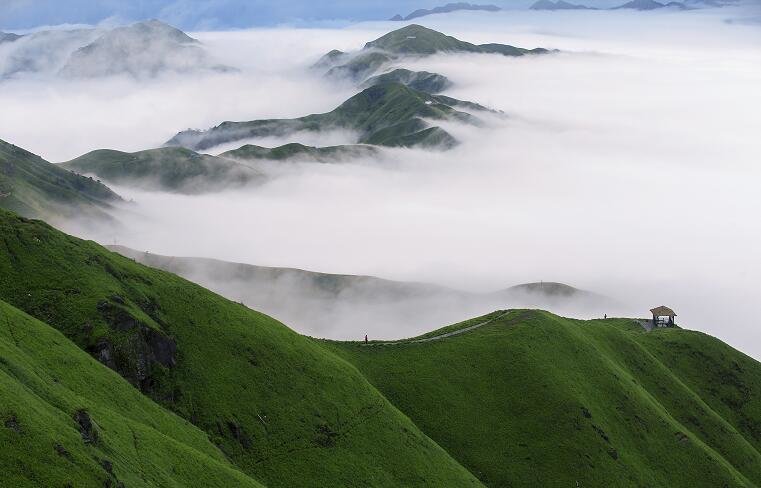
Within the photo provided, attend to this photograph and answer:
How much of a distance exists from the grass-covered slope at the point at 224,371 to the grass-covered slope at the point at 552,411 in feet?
44.7

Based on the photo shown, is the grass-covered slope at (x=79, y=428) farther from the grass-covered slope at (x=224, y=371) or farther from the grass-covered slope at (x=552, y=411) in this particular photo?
the grass-covered slope at (x=552, y=411)

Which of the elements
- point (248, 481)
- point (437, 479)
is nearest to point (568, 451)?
point (437, 479)

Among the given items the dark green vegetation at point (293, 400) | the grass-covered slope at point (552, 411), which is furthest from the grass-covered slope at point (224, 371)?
the grass-covered slope at point (552, 411)

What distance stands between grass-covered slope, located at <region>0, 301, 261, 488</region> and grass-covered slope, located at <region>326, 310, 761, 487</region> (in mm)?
58671

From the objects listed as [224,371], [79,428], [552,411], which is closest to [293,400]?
→ [224,371]

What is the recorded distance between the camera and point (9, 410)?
7475 cm

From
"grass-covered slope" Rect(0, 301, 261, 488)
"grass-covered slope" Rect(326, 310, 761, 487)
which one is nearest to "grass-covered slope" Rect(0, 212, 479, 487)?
"grass-covered slope" Rect(0, 301, 261, 488)

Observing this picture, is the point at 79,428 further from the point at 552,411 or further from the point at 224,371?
the point at 552,411

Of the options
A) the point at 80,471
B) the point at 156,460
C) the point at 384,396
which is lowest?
the point at 384,396

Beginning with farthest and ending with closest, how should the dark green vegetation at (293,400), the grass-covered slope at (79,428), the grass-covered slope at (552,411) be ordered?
1. the grass-covered slope at (552,411)
2. the dark green vegetation at (293,400)
3. the grass-covered slope at (79,428)

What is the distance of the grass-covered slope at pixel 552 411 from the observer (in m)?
147

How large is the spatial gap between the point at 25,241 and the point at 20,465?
7457 cm

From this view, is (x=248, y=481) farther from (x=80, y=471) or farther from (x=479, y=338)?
(x=479, y=338)

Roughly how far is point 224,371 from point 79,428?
159ft
